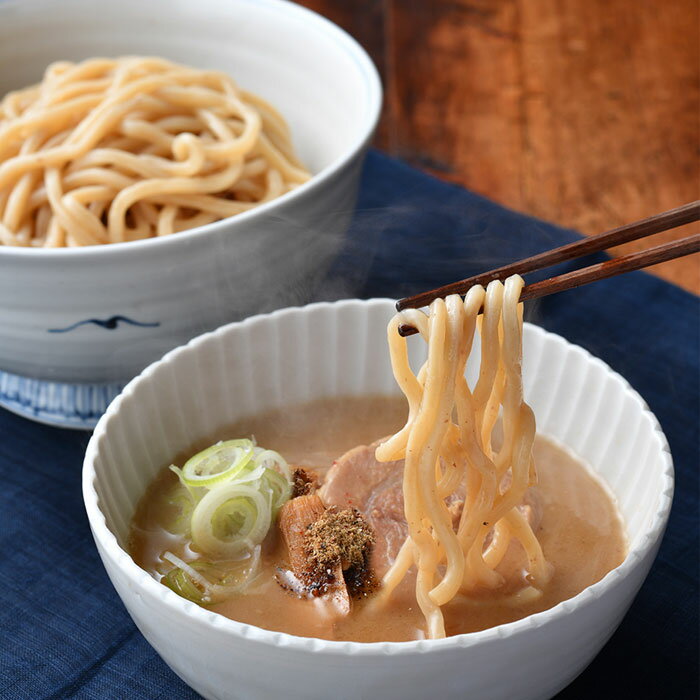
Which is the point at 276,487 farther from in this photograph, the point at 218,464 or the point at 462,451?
the point at 462,451

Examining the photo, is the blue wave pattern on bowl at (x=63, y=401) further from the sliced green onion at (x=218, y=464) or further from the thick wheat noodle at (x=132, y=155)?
the sliced green onion at (x=218, y=464)

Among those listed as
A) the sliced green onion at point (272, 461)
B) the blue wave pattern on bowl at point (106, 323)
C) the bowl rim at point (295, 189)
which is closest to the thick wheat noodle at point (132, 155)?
the bowl rim at point (295, 189)

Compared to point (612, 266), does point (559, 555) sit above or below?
below

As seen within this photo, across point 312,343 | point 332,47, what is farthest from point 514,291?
point 332,47

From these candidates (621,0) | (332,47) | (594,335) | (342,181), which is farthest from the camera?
(621,0)

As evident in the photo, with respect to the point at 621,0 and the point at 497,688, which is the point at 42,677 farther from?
the point at 621,0

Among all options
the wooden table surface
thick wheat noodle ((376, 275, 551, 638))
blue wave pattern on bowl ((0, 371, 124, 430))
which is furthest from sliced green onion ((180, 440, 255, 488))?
the wooden table surface

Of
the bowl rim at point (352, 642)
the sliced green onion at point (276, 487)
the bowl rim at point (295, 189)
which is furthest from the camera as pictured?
the bowl rim at point (295, 189)

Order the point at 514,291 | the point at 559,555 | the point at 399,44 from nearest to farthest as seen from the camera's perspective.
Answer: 1. the point at 514,291
2. the point at 559,555
3. the point at 399,44

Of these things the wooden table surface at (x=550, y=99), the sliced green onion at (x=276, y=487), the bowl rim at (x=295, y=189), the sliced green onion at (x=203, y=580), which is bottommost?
the wooden table surface at (x=550, y=99)
